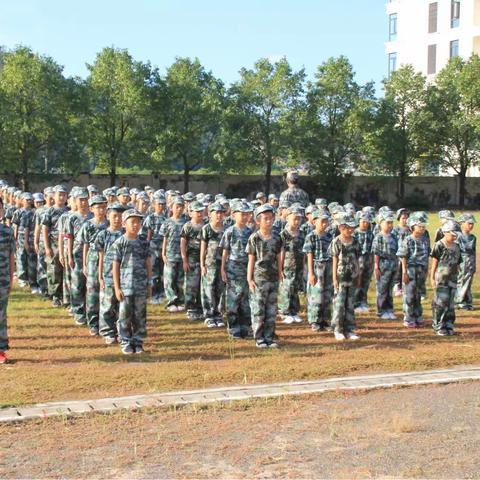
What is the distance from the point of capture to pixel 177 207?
11555mm

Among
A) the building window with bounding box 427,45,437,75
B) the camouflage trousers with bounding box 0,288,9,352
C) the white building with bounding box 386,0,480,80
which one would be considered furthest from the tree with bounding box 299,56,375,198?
the camouflage trousers with bounding box 0,288,9,352

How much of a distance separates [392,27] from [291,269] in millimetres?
48446

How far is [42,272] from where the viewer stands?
12.6m

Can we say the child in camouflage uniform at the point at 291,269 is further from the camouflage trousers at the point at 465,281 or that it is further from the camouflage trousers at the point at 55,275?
the camouflage trousers at the point at 55,275

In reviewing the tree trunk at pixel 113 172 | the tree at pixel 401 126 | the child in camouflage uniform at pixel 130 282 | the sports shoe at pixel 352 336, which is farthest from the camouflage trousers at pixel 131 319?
the tree at pixel 401 126

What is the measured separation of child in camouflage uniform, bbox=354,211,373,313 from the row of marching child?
0.07 feet

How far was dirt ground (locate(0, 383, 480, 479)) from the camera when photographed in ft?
16.7

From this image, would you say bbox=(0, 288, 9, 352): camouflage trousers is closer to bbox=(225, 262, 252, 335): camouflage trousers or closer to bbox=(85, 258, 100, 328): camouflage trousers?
bbox=(85, 258, 100, 328): camouflage trousers

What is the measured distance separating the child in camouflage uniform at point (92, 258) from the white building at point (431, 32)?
4399 centimetres

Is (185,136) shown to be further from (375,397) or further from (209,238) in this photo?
(375,397)

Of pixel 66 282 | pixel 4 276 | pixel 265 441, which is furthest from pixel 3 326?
pixel 265 441

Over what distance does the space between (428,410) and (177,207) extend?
6.11m

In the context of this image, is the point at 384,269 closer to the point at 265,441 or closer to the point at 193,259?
the point at 193,259

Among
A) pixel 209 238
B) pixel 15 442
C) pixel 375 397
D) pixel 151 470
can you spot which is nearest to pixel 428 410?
pixel 375 397
